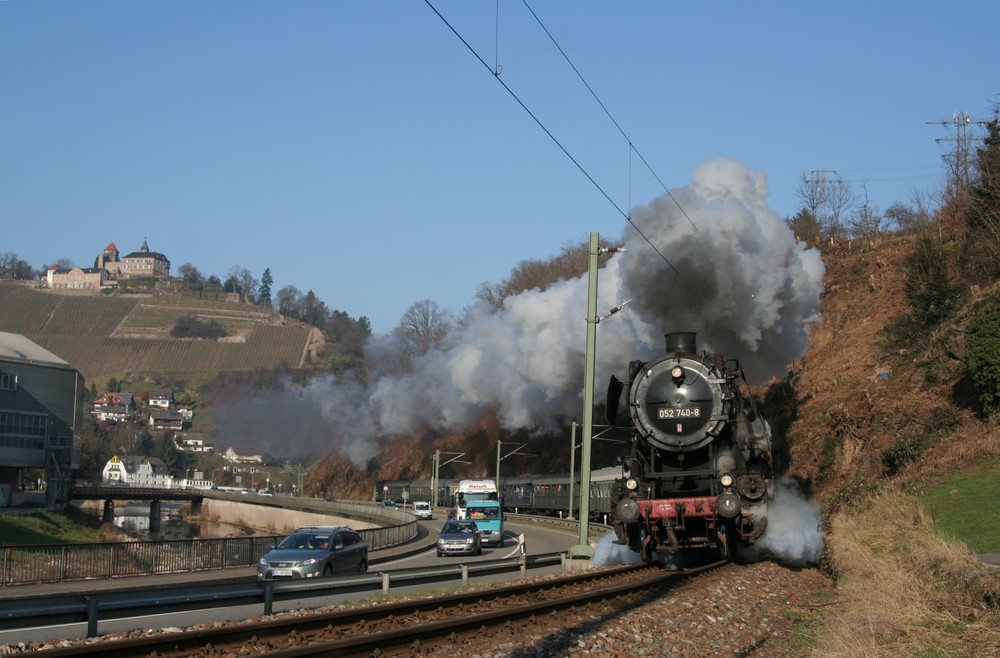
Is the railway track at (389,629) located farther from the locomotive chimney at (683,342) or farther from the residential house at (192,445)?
the residential house at (192,445)

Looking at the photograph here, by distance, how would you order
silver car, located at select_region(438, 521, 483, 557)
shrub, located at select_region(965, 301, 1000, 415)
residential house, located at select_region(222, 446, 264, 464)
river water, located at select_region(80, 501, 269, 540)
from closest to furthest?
shrub, located at select_region(965, 301, 1000, 415), silver car, located at select_region(438, 521, 483, 557), river water, located at select_region(80, 501, 269, 540), residential house, located at select_region(222, 446, 264, 464)

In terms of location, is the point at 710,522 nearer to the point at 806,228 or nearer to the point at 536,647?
the point at 536,647

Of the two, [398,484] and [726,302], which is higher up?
[726,302]

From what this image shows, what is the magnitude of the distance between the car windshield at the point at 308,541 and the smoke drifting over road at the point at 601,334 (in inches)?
491

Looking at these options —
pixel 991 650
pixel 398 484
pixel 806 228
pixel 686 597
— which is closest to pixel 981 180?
pixel 806 228

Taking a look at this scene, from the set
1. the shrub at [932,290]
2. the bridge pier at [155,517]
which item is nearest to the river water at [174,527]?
the bridge pier at [155,517]

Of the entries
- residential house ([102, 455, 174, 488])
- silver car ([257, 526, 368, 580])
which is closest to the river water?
residential house ([102, 455, 174, 488])

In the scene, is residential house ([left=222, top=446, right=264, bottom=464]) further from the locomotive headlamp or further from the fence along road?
the locomotive headlamp

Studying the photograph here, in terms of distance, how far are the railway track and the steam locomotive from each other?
6.93 ft

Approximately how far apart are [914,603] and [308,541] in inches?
629

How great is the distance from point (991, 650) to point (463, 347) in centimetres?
5261

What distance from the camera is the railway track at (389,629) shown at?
446 inches

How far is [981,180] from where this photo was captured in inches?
1850

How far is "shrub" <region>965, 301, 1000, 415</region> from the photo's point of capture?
107ft
